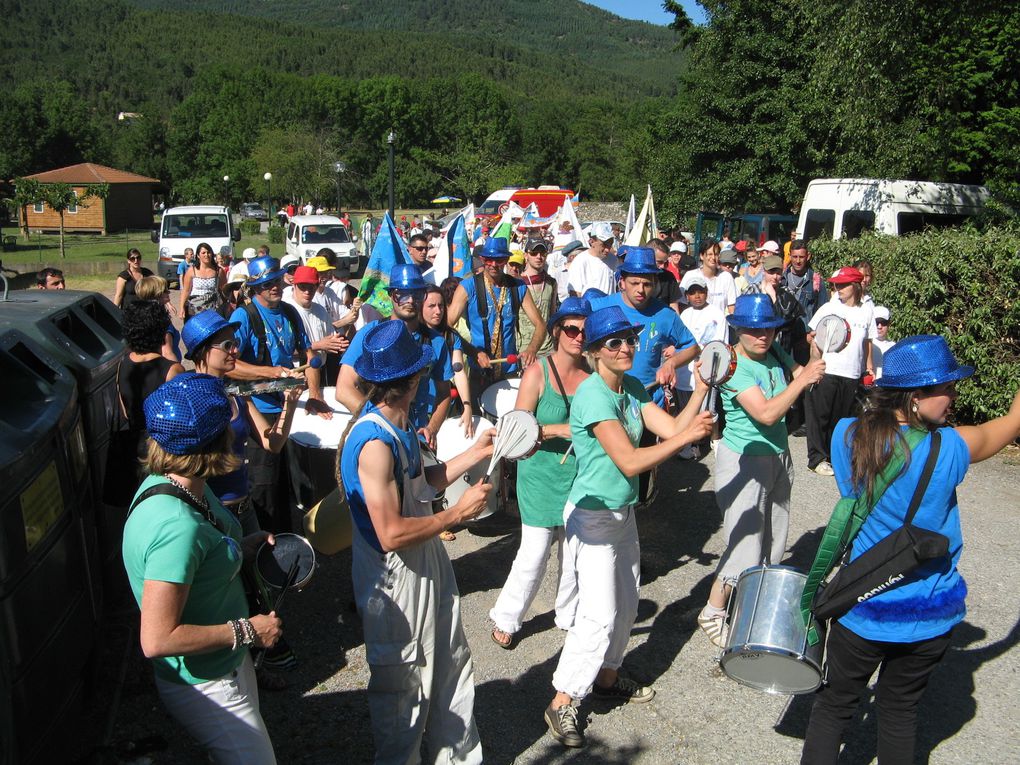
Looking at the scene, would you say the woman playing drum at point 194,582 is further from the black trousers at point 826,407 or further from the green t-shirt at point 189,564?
the black trousers at point 826,407

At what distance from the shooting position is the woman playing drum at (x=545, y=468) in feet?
14.3

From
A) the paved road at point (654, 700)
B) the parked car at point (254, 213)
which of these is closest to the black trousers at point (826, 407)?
the paved road at point (654, 700)

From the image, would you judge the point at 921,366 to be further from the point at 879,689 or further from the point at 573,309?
the point at 573,309

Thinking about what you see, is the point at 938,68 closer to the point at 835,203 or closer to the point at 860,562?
the point at 835,203

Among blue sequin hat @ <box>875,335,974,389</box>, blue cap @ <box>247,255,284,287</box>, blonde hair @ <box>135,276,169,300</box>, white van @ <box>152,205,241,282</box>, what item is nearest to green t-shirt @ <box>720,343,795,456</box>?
blue sequin hat @ <box>875,335,974,389</box>

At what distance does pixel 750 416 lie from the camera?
167 inches

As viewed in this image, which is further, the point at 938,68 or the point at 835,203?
the point at 938,68

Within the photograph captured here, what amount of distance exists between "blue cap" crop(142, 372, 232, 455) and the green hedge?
798cm

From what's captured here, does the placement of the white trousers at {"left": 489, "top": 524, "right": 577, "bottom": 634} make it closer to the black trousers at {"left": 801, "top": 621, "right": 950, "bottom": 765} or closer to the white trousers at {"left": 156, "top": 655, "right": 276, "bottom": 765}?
the black trousers at {"left": 801, "top": 621, "right": 950, "bottom": 765}

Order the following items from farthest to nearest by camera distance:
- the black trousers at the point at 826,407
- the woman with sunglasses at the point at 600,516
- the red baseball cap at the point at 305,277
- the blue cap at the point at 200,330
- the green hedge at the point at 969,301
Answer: the green hedge at the point at 969,301 < the black trousers at the point at 826,407 < the red baseball cap at the point at 305,277 < the blue cap at the point at 200,330 < the woman with sunglasses at the point at 600,516

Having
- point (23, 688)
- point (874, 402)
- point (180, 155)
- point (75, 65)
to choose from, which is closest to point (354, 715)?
point (23, 688)

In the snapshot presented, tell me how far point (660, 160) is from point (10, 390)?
27.1m

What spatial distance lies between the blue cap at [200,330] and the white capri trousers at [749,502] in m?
2.66

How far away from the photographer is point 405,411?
301cm
